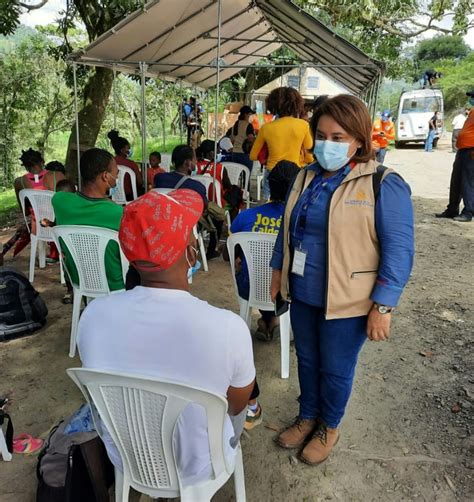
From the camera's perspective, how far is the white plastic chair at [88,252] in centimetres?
280

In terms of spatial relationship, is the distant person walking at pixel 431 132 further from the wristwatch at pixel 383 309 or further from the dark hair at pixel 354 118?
the wristwatch at pixel 383 309

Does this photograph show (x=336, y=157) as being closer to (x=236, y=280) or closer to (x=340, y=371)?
(x=340, y=371)

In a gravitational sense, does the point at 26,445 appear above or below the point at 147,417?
below

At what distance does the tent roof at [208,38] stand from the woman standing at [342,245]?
137 inches

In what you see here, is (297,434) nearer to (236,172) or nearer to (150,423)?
(150,423)

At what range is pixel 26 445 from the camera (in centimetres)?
220

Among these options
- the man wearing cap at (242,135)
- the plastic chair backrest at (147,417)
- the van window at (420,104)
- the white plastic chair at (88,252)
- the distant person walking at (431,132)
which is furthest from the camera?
the van window at (420,104)


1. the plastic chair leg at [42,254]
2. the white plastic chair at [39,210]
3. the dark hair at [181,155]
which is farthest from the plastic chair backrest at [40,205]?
the dark hair at [181,155]

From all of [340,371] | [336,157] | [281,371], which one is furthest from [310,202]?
[281,371]

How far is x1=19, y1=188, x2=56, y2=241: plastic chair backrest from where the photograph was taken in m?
4.09

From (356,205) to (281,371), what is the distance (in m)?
1.55

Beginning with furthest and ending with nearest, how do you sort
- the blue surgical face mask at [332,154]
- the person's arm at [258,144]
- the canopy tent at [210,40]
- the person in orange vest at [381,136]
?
1. the person in orange vest at [381,136]
2. the canopy tent at [210,40]
3. the person's arm at [258,144]
4. the blue surgical face mask at [332,154]

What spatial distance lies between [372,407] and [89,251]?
201 centimetres

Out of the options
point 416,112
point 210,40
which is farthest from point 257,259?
point 416,112
